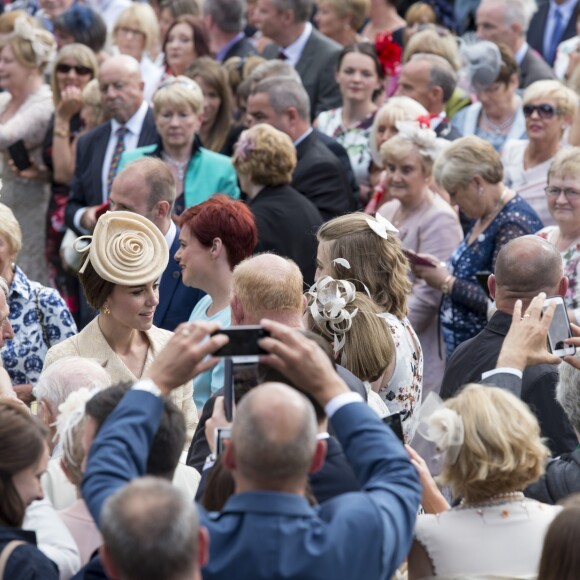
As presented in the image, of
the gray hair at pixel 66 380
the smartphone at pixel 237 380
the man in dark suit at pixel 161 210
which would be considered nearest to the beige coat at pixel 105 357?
the gray hair at pixel 66 380

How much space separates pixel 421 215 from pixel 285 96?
1262 mm

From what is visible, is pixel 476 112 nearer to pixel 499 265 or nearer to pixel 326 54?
pixel 326 54

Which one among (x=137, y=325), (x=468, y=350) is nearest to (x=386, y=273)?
(x=468, y=350)

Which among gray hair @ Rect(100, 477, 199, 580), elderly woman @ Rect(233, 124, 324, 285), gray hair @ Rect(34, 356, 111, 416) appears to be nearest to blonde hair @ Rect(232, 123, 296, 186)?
elderly woman @ Rect(233, 124, 324, 285)

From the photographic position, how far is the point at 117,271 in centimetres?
528

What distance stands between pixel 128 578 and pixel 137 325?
255cm

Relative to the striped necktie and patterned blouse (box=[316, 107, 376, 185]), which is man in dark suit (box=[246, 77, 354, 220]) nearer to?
patterned blouse (box=[316, 107, 376, 185])

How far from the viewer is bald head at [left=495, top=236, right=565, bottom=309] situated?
5.01 metres

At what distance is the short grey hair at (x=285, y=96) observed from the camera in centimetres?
791

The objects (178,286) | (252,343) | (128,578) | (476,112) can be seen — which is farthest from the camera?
(476,112)

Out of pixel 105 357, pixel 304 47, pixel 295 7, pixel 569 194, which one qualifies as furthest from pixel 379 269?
pixel 295 7

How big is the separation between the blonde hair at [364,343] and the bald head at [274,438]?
177 cm

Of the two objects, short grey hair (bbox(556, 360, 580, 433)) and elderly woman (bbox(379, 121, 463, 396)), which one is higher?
short grey hair (bbox(556, 360, 580, 433))

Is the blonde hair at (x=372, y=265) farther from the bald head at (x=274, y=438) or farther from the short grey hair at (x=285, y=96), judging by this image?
the short grey hair at (x=285, y=96)
